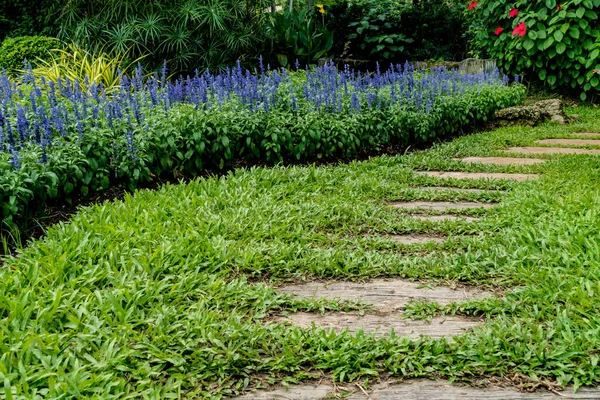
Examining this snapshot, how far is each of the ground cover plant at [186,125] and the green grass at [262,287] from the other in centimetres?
33

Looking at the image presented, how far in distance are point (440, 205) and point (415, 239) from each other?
2.33 ft

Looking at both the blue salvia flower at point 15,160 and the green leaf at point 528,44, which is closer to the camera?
the blue salvia flower at point 15,160

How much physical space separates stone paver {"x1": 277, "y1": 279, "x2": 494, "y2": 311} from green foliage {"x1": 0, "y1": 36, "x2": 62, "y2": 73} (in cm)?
703

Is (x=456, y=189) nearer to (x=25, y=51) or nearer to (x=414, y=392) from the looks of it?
(x=414, y=392)

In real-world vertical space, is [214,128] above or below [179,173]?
above

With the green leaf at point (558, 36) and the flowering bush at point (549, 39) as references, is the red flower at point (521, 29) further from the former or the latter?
the green leaf at point (558, 36)

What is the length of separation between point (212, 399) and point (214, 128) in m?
2.84

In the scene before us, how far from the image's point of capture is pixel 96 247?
2.76m

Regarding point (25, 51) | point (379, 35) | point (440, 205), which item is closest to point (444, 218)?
point (440, 205)

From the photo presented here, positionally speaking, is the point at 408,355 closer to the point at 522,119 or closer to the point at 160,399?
the point at 160,399

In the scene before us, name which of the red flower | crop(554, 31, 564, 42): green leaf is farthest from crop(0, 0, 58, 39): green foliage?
crop(554, 31, 564, 42): green leaf

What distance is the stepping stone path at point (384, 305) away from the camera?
2.20 metres

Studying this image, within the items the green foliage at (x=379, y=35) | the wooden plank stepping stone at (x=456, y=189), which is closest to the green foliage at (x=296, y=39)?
the green foliage at (x=379, y=35)

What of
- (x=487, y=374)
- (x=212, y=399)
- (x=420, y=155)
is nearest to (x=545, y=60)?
(x=420, y=155)
